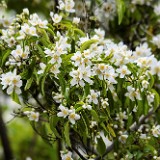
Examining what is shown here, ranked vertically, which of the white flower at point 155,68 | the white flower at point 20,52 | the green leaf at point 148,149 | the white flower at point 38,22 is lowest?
the green leaf at point 148,149

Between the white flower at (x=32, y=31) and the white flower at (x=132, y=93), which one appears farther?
the white flower at (x=132, y=93)

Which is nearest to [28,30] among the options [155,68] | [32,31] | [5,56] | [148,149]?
[32,31]

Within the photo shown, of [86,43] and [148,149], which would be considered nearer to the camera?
[86,43]

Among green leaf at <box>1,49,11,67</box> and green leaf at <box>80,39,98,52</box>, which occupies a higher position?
green leaf at <box>1,49,11,67</box>

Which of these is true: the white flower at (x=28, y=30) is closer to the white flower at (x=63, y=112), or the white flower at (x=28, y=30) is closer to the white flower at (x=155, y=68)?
the white flower at (x=63, y=112)

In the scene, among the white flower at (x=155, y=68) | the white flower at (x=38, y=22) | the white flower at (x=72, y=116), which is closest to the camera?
the white flower at (x=72, y=116)

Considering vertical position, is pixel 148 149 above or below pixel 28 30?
below

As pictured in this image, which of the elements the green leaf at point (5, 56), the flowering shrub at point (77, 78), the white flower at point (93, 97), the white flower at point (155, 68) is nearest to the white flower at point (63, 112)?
the flowering shrub at point (77, 78)

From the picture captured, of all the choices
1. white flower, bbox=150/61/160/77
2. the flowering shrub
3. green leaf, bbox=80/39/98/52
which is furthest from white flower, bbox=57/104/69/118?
white flower, bbox=150/61/160/77

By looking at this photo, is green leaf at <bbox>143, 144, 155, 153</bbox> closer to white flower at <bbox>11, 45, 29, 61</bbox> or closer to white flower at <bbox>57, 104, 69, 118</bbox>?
white flower at <bbox>57, 104, 69, 118</bbox>

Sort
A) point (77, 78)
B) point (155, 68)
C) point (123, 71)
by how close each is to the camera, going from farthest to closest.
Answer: point (155, 68) < point (123, 71) < point (77, 78)

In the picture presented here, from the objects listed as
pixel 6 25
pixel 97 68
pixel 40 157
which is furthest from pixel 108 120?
pixel 40 157

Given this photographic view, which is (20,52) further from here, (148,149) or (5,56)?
(148,149)
